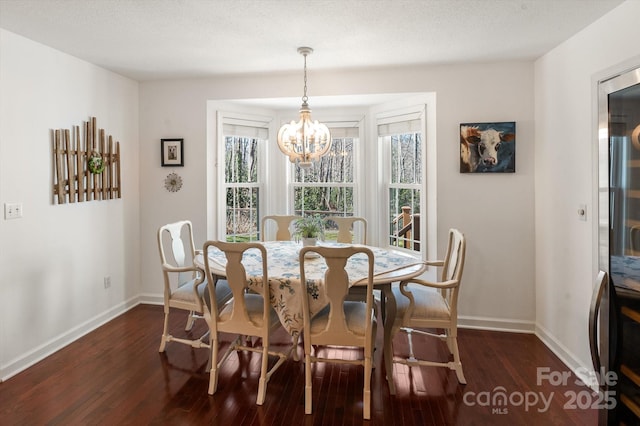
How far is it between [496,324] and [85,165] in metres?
3.95

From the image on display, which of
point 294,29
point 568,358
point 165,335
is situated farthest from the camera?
point 165,335

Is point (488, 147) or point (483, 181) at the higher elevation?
point (488, 147)

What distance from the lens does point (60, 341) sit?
3129 mm

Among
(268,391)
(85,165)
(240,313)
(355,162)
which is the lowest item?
(268,391)

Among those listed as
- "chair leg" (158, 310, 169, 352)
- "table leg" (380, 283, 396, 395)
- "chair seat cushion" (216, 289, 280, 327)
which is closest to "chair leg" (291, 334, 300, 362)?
"chair seat cushion" (216, 289, 280, 327)

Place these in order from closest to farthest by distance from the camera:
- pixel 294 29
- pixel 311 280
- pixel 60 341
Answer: pixel 311 280, pixel 294 29, pixel 60 341

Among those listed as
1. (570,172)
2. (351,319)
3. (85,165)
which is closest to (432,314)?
(351,319)

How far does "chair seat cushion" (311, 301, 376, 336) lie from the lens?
7.55 feet

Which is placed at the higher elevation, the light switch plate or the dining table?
the light switch plate

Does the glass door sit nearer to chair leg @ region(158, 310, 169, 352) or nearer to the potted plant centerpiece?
the potted plant centerpiece

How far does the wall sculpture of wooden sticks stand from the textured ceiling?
0.68m

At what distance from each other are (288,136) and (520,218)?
2173 mm

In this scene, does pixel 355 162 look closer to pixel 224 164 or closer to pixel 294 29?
pixel 224 164

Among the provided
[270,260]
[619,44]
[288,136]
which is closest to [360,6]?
[288,136]
